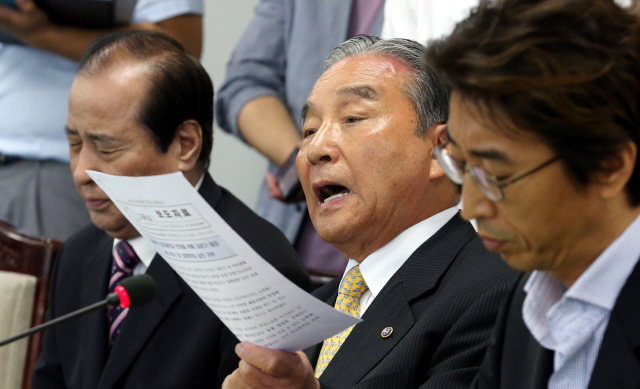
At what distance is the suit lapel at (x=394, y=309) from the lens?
164 centimetres

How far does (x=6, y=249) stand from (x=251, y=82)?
1.17 meters

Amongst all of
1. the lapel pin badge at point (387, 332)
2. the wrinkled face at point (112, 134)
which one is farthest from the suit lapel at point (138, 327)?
the lapel pin badge at point (387, 332)

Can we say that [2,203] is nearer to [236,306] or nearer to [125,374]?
[125,374]

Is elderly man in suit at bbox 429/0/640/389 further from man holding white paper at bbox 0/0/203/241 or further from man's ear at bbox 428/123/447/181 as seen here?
man holding white paper at bbox 0/0/203/241

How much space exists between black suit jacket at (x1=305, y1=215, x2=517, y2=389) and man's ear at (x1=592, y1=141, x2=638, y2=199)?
0.37 m

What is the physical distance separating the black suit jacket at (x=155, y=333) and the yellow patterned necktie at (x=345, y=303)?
12.2 inches

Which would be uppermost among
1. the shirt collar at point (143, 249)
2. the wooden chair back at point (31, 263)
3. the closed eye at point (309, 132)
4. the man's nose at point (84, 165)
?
the closed eye at point (309, 132)

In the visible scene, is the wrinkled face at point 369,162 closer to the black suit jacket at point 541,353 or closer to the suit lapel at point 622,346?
the black suit jacket at point 541,353

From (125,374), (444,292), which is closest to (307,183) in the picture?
(444,292)

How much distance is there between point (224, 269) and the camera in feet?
4.32

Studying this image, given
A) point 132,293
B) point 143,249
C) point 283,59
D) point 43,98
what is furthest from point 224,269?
point 283,59

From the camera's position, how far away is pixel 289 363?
1.42 metres

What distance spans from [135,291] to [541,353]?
0.74 m

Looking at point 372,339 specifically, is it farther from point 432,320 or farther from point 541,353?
point 541,353
